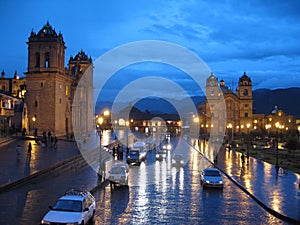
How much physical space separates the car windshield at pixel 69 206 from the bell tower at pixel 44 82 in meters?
44.4

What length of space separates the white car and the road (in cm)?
83

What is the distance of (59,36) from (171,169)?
36668 millimetres

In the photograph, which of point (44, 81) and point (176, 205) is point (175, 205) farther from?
point (44, 81)

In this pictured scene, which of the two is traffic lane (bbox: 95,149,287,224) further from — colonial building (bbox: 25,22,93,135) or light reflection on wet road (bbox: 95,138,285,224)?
colonial building (bbox: 25,22,93,135)

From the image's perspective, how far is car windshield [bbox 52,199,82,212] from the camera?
11.6 meters

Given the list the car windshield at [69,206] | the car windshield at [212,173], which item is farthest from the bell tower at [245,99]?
the car windshield at [69,206]

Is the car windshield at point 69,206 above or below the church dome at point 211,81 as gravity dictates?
below

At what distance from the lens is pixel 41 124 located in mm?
55000

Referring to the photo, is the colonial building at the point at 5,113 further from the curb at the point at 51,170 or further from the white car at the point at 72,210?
the white car at the point at 72,210

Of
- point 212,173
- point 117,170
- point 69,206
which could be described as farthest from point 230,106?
point 69,206

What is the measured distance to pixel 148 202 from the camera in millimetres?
16234

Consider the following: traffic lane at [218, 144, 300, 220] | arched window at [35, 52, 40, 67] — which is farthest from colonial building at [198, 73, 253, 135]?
traffic lane at [218, 144, 300, 220]

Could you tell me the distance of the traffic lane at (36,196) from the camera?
40.8 ft

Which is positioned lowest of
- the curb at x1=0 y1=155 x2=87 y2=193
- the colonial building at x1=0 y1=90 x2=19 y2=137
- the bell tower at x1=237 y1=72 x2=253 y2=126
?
the curb at x1=0 y1=155 x2=87 y2=193
